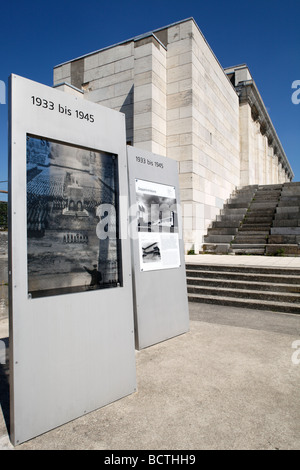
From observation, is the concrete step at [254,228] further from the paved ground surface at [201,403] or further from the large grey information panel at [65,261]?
the large grey information panel at [65,261]

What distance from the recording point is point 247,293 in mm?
7324

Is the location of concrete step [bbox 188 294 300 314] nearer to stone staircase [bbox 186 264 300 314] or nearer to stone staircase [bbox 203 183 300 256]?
stone staircase [bbox 186 264 300 314]

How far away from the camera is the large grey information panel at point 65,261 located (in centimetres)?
268

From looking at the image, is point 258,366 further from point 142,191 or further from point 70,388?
point 142,191

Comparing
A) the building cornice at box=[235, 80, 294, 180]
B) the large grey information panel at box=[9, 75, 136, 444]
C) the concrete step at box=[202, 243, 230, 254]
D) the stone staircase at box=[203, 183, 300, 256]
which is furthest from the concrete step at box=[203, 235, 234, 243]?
the building cornice at box=[235, 80, 294, 180]

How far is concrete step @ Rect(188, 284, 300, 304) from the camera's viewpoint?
22.5 feet

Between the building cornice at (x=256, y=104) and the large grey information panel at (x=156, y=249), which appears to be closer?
the large grey information panel at (x=156, y=249)

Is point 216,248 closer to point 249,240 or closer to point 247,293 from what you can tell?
point 249,240

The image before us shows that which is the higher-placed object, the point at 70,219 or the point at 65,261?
the point at 70,219

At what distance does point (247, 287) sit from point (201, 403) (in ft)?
16.1

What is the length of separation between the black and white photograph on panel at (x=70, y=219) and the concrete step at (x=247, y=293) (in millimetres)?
4693

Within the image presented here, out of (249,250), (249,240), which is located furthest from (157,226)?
(249,240)

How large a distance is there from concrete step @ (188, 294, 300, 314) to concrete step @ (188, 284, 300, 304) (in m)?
0.14

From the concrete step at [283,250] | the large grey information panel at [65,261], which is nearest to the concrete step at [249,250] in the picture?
the concrete step at [283,250]
